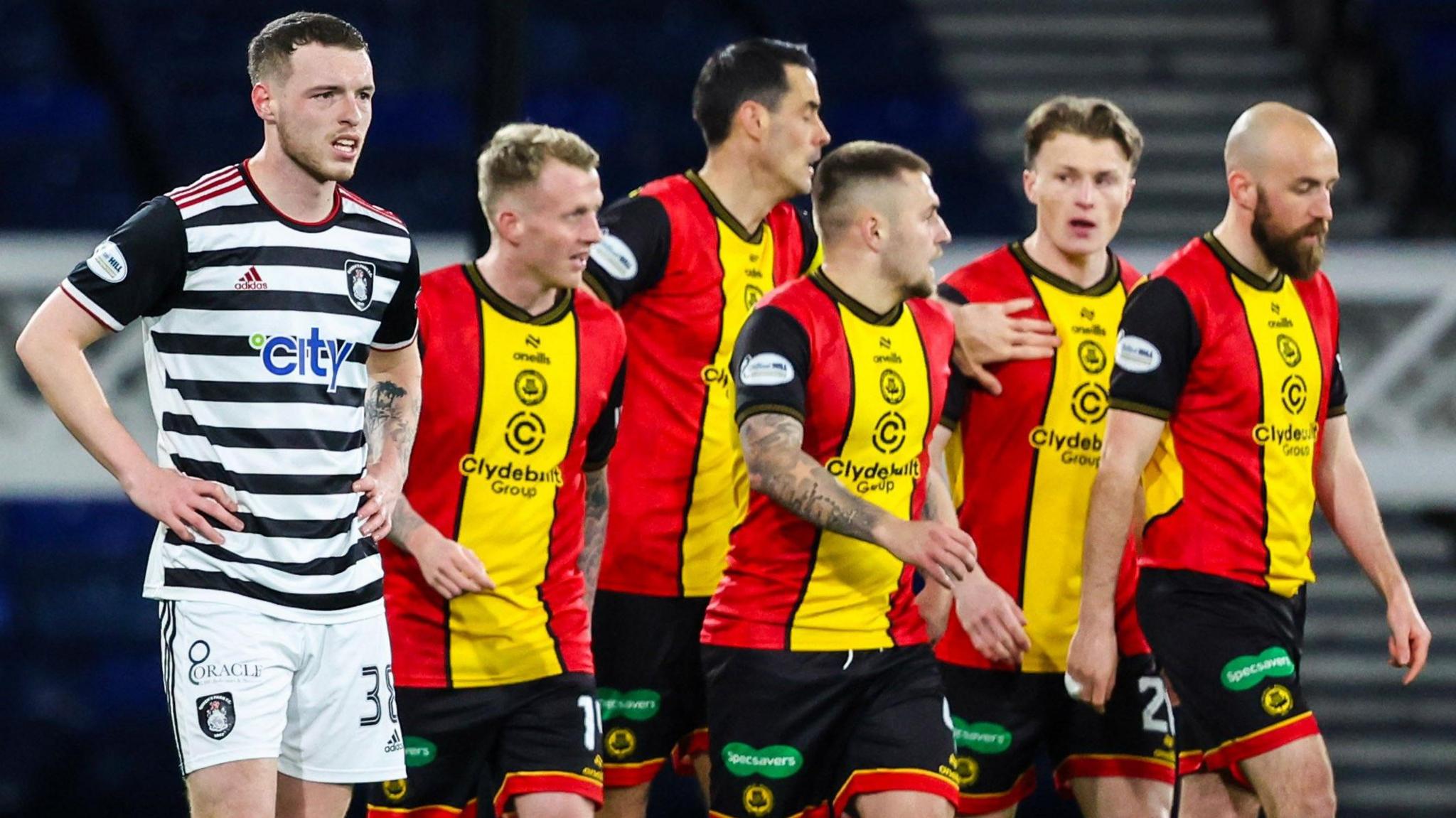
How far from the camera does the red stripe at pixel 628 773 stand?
5.12 m

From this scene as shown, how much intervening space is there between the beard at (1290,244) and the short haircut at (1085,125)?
0.36 meters

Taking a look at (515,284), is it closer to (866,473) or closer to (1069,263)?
(866,473)

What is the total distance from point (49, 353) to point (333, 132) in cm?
64

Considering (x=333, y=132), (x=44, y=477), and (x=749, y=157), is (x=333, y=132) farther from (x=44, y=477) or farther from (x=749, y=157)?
(x=44, y=477)

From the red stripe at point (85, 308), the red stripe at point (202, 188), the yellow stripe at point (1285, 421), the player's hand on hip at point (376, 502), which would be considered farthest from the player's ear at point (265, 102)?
the yellow stripe at point (1285, 421)

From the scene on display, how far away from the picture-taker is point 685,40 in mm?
11500

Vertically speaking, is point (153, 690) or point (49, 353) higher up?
point (49, 353)

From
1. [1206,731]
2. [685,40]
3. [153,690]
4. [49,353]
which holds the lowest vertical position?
[153,690]

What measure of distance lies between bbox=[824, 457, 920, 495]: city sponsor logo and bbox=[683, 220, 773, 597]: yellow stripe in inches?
25.2

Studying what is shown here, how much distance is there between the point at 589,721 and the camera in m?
4.63

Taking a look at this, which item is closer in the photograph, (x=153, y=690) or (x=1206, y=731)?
(x=1206, y=731)

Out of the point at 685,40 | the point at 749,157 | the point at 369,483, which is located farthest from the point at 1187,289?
the point at 685,40

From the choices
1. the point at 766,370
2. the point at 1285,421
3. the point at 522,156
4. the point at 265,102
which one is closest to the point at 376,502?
the point at 265,102

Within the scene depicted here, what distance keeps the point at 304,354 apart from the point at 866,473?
1267 mm
